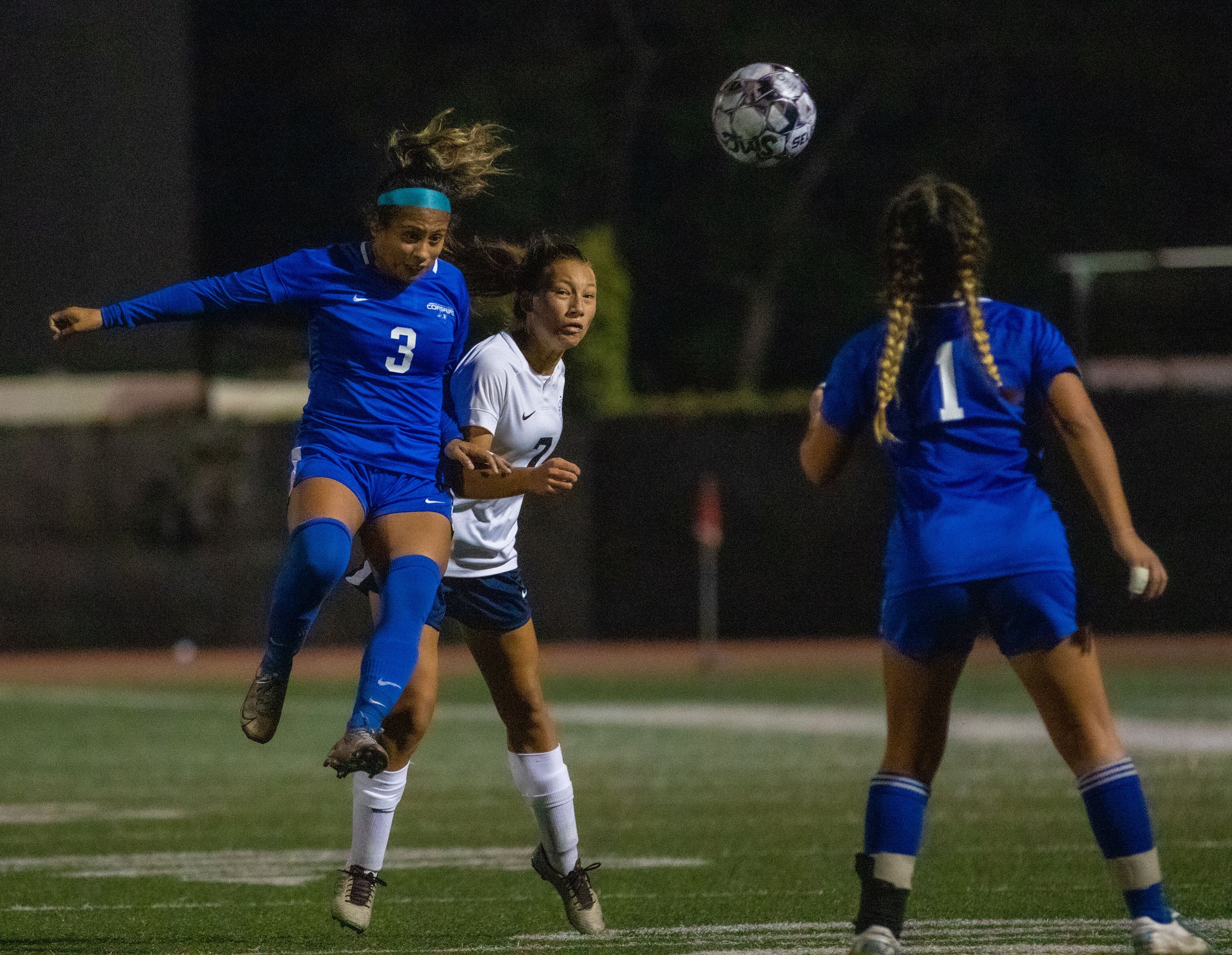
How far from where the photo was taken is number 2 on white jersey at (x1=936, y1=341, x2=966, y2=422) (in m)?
5.89

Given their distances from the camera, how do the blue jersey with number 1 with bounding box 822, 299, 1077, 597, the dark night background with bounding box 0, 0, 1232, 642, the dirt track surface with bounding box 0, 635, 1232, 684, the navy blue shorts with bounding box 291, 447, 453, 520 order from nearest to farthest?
the blue jersey with number 1 with bounding box 822, 299, 1077, 597 < the navy blue shorts with bounding box 291, 447, 453, 520 < the dirt track surface with bounding box 0, 635, 1232, 684 < the dark night background with bounding box 0, 0, 1232, 642

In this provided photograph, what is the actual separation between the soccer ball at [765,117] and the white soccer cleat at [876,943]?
3200 millimetres

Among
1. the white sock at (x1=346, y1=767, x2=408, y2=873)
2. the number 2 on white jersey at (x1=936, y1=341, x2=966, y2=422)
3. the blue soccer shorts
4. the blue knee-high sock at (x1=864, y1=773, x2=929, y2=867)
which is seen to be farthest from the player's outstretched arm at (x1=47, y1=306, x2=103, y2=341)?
the blue knee-high sock at (x1=864, y1=773, x2=929, y2=867)

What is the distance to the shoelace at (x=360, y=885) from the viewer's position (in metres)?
7.16

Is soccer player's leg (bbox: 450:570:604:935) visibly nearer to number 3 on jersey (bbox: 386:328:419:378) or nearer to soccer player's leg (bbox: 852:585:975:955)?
number 3 on jersey (bbox: 386:328:419:378)

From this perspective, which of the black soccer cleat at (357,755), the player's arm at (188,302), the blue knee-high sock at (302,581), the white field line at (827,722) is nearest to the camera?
the black soccer cleat at (357,755)

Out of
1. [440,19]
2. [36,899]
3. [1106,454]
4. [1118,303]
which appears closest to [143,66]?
[440,19]

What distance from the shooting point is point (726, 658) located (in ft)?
89.8

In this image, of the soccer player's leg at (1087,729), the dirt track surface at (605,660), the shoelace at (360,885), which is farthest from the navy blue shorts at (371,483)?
the dirt track surface at (605,660)

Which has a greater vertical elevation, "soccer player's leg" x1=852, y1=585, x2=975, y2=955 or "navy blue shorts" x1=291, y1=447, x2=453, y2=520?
"navy blue shorts" x1=291, y1=447, x2=453, y2=520

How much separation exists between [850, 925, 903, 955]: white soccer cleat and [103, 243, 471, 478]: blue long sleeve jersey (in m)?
2.24

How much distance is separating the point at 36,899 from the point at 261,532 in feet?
67.9

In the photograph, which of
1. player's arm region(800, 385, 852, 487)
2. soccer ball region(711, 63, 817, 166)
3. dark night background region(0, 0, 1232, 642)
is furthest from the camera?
dark night background region(0, 0, 1232, 642)

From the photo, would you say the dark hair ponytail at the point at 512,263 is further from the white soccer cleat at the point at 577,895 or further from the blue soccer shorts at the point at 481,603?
the white soccer cleat at the point at 577,895
